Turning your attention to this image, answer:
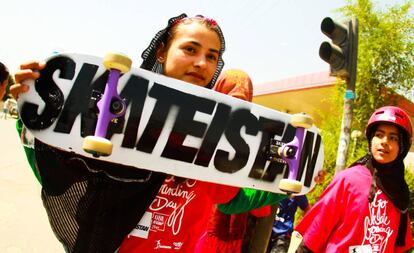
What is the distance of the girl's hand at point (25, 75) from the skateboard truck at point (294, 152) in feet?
3.20

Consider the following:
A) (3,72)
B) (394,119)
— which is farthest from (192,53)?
(394,119)

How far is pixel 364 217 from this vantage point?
2264mm

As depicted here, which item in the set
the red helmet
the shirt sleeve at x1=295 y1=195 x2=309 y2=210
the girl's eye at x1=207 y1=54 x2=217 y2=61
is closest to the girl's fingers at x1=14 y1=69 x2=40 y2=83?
the girl's eye at x1=207 y1=54 x2=217 y2=61

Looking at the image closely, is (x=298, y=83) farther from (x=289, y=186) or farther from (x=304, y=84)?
(x=289, y=186)

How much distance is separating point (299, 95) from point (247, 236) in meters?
11.1

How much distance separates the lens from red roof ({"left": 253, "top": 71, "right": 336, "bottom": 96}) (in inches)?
430

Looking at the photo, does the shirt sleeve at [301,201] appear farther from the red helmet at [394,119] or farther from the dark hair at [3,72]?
the dark hair at [3,72]

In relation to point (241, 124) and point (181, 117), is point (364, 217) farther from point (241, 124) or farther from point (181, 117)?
point (181, 117)

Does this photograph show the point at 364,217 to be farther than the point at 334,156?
No

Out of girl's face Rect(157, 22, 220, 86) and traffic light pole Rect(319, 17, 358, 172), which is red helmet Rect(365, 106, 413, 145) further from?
girl's face Rect(157, 22, 220, 86)

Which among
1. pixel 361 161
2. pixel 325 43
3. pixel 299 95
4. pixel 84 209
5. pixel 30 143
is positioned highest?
pixel 299 95

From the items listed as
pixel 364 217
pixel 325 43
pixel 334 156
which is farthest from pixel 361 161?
pixel 334 156

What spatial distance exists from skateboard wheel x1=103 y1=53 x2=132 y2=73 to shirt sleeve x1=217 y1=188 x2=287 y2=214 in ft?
2.45

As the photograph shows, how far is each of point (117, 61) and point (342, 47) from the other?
3110 millimetres
